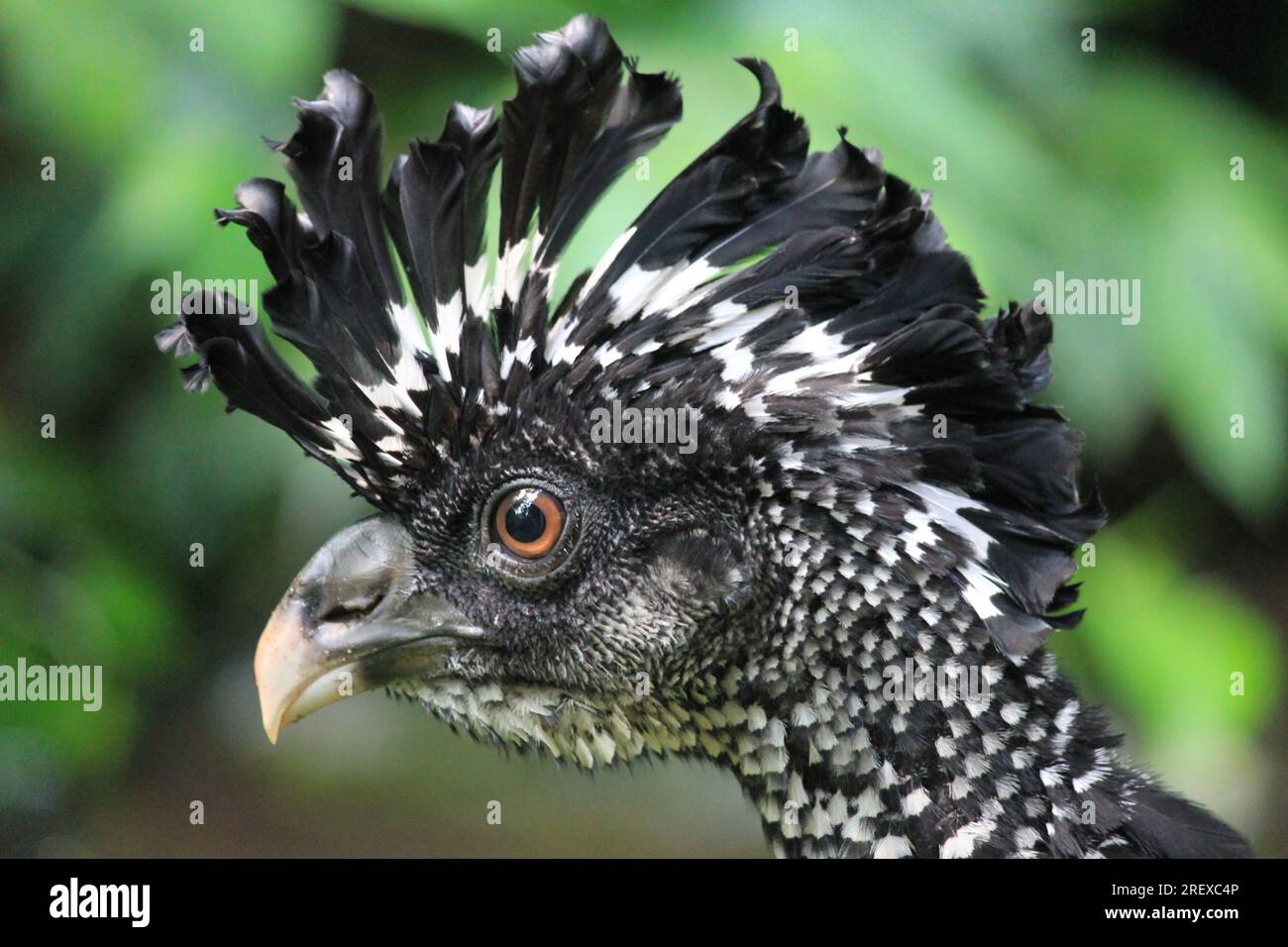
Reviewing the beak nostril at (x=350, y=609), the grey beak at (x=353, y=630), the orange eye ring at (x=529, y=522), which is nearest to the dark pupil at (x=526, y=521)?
the orange eye ring at (x=529, y=522)

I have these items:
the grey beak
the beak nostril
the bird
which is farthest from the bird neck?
the beak nostril

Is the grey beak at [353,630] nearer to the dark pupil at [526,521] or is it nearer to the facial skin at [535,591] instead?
the facial skin at [535,591]

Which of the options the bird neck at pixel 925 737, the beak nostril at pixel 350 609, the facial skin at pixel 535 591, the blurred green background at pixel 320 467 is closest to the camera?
the bird neck at pixel 925 737

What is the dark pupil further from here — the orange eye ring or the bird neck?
the bird neck

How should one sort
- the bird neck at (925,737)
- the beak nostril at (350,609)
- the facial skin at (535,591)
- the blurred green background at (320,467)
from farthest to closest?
the blurred green background at (320,467) < the beak nostril at (350,609) < the facial skin at (535,591) < the bird neck at (925,737)

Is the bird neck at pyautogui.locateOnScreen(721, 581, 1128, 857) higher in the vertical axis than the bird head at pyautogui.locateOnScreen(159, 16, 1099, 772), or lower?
lower

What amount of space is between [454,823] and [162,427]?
2.70 m

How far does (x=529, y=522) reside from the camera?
9.95ft

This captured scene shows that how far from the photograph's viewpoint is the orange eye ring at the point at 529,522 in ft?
9.92

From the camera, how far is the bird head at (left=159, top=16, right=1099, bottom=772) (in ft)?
9.31

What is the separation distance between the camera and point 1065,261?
18.9 ft

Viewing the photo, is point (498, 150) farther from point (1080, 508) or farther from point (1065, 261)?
point (1065, 261)

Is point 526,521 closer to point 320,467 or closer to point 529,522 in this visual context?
point 529,522
